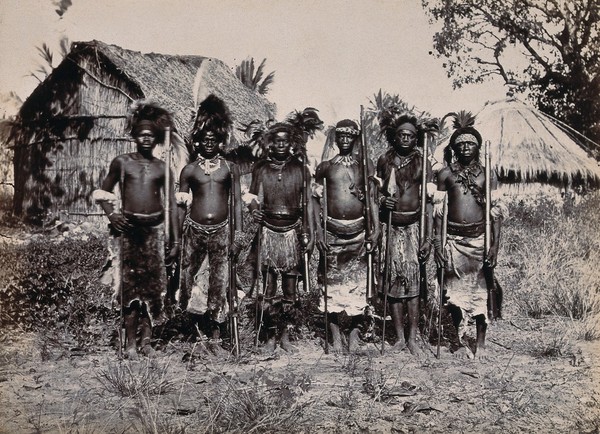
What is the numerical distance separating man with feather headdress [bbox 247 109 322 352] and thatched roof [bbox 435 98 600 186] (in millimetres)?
2337

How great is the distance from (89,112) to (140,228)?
6.80 ft

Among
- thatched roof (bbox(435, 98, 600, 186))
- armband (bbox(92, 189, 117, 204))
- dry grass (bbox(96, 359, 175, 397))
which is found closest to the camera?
dry grass (bbox(96, 359, 175, 397))

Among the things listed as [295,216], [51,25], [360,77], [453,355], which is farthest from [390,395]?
[51,25]

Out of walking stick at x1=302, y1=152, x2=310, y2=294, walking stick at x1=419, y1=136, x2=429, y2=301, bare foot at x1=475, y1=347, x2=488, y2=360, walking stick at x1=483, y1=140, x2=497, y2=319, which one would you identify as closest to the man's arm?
walking stick at x1=302, y1=152, x2=310, y2=294

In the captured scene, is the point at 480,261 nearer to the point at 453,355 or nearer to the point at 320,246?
the point at 453,355

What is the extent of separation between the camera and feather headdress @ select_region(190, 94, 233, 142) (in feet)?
17.9

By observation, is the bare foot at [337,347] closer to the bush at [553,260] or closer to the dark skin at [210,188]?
the dark skin at [210,188]

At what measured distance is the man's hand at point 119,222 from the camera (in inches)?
204

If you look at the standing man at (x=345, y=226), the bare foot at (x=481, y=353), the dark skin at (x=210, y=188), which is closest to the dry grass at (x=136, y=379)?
the dark skin at (x=210, y=188)

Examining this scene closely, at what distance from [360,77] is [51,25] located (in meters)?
2.84

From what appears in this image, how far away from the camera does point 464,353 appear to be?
545cm

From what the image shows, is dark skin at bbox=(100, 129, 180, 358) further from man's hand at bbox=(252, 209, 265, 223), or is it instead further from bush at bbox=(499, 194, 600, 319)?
bush at bbox=(499, 194, 600, 319)

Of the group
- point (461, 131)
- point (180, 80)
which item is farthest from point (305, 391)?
point (180, 80)

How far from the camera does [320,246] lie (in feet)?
18.2
